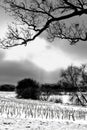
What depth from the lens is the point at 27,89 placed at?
61344 millimetres

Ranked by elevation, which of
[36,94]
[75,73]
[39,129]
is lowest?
[39,129]

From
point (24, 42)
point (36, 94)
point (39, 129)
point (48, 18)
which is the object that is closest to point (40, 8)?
point (48, 18)

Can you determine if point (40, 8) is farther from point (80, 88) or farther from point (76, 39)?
point (80, 88)

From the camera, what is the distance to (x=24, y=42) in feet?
45.3

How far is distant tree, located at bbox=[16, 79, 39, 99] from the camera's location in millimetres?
61094

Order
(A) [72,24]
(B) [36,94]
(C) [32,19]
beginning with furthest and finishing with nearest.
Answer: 1. (B) [36,94]
2. (A) [72,24]
3. (C) [32,19]

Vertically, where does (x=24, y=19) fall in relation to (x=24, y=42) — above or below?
above

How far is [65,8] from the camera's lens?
13.0 meters

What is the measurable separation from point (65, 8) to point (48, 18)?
1.13 meters

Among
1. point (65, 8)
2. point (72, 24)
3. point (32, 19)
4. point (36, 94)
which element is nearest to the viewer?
point (65, 8)

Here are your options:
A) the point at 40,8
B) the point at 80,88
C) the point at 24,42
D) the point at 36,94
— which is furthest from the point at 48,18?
the point at 36,94

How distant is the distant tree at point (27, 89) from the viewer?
6109cm

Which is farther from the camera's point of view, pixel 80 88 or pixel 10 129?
pixel 80 88

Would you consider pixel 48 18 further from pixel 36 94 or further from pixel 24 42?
pixel 36 94
